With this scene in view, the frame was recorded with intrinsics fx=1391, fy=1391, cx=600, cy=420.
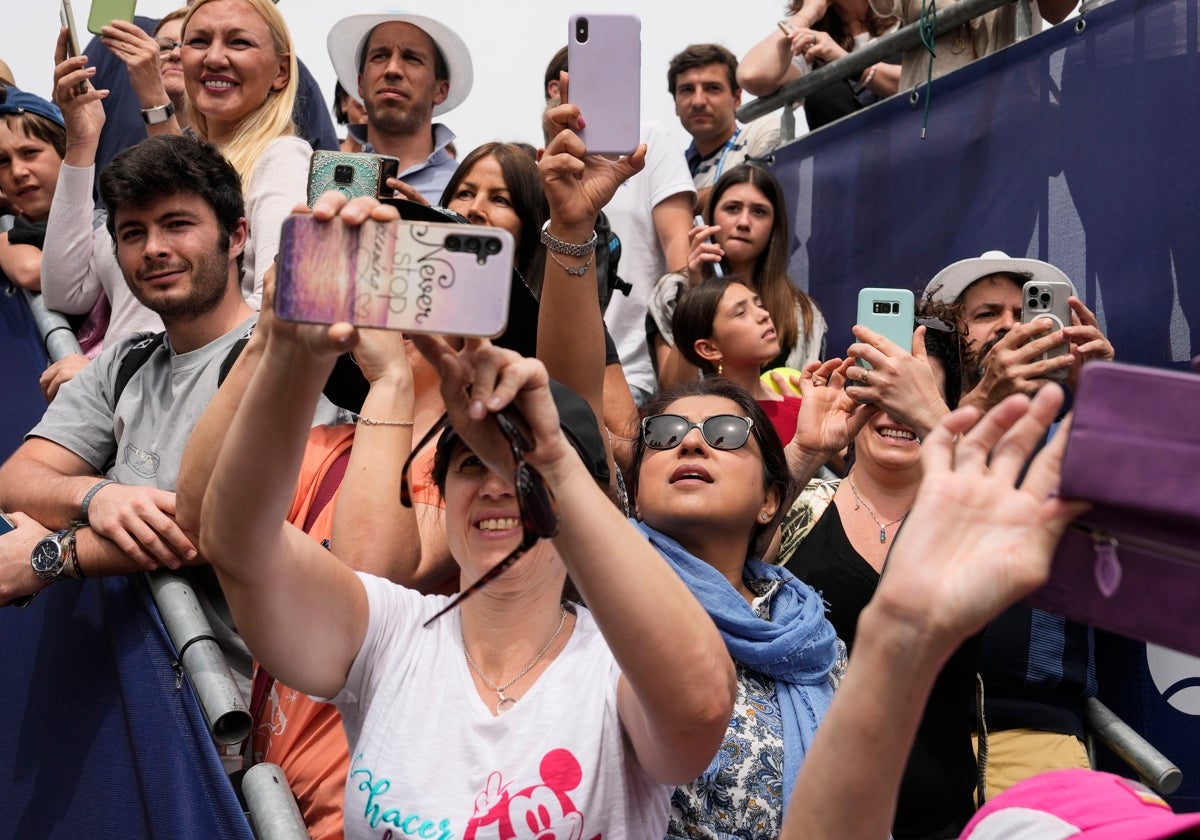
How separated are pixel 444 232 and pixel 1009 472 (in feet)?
2.30

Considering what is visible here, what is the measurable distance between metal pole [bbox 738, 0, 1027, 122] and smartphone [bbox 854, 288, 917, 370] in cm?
135

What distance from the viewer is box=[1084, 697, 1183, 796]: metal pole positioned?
326cm

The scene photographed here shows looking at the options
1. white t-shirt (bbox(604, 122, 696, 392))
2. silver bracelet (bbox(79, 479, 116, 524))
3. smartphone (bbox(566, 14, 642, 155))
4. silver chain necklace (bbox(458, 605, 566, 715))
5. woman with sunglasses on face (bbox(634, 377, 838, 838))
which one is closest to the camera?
silver chain necklace (bbox(458, 605, 566, 715))

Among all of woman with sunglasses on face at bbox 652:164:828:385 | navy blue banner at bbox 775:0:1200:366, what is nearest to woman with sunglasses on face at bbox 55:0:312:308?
woman with sunglasses on face at bbox 652:164:828:385

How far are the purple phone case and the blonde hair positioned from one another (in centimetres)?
342

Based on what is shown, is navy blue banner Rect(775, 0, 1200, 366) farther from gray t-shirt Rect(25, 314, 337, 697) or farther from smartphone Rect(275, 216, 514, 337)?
smartphone Rect(275, 216, 514, 337)

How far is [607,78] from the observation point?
3.01 metres

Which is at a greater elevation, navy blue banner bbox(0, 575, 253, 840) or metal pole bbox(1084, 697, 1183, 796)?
navy blue banner bbox(0, 575, 253, 840)

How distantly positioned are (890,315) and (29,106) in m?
3.27

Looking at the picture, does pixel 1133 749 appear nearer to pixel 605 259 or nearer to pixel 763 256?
pixel 605 259

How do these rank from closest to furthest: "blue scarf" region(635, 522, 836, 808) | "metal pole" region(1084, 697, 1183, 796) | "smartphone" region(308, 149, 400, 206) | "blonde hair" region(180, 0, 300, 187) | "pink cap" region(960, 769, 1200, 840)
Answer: "pink cap" region(960, 769, 1200, 840) < "blue scarf" region(635, 522, 836, 808) < "smartphone" region(308, 149, 400, 206) < "metal pole" region(1084, 697, 1183, 796) < "blonde hair" region(180, 0, 300, 187)

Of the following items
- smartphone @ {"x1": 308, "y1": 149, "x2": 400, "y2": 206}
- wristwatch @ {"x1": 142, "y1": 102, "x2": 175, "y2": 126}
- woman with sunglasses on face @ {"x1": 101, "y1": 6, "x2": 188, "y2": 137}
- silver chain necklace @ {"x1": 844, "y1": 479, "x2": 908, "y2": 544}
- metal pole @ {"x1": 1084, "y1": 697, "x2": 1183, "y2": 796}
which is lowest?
metal pole @ {"x1": 1084, "y1": 697, "x2": 1183, "y2": 796}

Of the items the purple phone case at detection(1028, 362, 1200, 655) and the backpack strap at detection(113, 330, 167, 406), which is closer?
the purple phone case at detection(1028, 362, 1200, 655)

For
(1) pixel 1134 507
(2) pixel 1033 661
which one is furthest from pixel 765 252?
(1) pixel 1134 507
